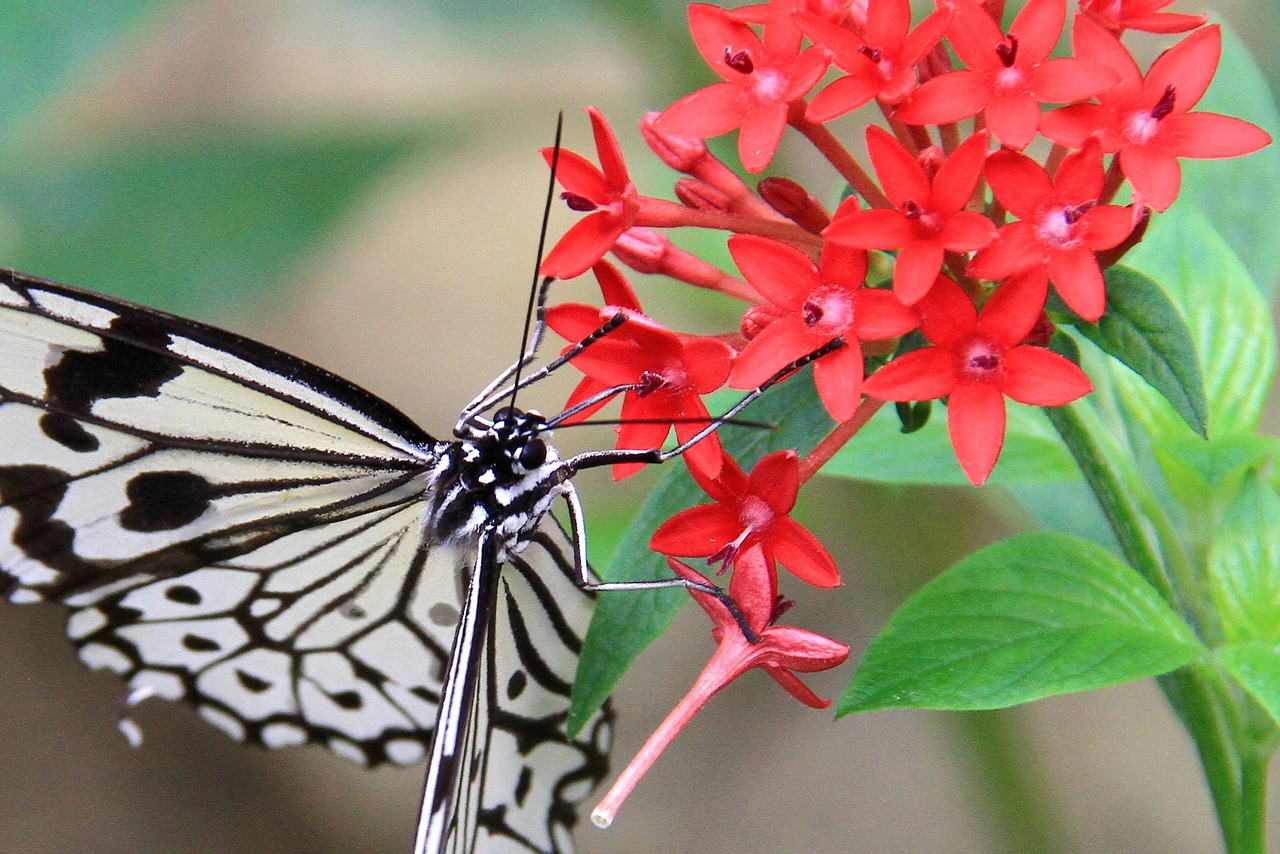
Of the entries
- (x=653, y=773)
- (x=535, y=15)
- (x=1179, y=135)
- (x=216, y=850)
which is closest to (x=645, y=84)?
(x=535, y=15)

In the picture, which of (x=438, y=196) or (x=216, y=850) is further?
(x=438, y=196)

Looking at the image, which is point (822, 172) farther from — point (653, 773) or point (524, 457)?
point (524, 457)

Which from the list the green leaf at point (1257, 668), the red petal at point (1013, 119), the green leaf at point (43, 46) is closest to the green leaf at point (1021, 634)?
the green leaf at point (1257, 668)

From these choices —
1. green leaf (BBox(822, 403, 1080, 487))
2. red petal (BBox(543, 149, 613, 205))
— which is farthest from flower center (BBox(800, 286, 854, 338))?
green leaf (BBox(822, 403, 1080, 487))

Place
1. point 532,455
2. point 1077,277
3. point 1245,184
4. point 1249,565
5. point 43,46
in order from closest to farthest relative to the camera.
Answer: point 1077,277 → point 1249,565 → point 532,455 → point 1245,184 → point 43,46

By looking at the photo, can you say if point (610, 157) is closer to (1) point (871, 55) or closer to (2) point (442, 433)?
(1) point (871, 55)

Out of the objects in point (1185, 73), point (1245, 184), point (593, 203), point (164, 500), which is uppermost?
point (1245, 184)

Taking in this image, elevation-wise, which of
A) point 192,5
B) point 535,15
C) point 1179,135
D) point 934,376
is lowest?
point 934,376

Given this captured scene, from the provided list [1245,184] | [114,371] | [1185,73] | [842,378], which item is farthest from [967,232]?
[114,371]
